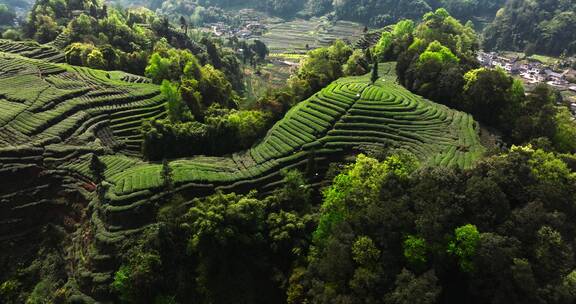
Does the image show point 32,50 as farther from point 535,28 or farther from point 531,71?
point 535,28

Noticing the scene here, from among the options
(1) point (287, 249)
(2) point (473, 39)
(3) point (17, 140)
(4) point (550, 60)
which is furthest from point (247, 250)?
(4) point (550, 60)

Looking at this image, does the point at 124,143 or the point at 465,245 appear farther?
the point at 124,143

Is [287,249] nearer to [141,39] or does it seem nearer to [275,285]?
[275,285]

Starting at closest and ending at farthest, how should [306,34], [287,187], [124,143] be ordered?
[287,187] < [124,143] < [306,34]

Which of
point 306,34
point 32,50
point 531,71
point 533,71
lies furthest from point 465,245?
point 306,34

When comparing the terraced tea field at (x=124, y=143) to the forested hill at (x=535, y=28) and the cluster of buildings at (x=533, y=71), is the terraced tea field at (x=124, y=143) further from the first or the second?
the forested hill at (x=535, y=28)

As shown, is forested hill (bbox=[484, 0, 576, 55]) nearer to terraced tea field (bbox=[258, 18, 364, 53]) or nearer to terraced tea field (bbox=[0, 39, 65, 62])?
terraced tea field (bbox=[258, 18, 364, 53])


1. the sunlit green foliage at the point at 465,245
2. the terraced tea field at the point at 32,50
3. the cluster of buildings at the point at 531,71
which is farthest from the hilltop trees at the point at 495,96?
the terraced tea field at the point at 32,50

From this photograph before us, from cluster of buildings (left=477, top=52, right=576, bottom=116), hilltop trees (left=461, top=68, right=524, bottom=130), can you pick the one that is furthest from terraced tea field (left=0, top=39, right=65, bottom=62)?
cluster of buildings (left=477, top=52, right=576, bottom=116)
